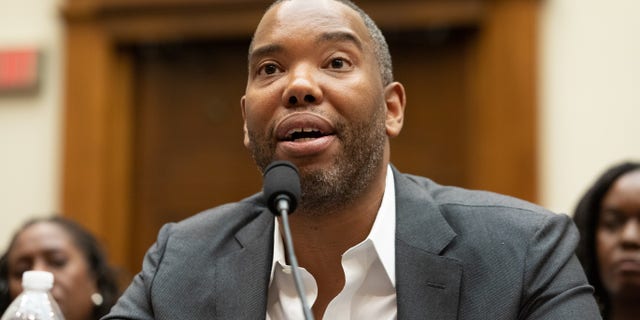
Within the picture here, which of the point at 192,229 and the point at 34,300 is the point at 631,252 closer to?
the point at 192,229

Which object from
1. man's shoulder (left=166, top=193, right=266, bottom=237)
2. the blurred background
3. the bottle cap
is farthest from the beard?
the blurred background

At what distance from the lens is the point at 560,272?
1688 millimetres

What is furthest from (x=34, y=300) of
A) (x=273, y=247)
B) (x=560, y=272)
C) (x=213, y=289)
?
(x=560, y=272)

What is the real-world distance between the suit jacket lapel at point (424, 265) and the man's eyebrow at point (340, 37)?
1.09ft

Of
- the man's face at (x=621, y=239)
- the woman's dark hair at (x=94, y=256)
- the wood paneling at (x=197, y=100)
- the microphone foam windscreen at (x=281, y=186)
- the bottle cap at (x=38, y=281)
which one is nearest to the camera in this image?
the microphone foam windscreen at (x=281, y=186)

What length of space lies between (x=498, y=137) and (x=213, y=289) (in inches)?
80.9

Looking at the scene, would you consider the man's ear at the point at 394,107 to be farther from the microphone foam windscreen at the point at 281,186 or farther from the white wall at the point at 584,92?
the white wall at the point at 584,92

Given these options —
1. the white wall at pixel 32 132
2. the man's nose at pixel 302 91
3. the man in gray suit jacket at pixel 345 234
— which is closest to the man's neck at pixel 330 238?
the man in gray suit jacket at pixel 345 234

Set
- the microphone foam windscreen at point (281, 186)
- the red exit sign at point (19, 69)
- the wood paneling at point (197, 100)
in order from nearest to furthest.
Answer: the microphone foam windscreen at point (281, 186)
the wood paneling at point (197, 100)
the red exit sign at point (19, 69)

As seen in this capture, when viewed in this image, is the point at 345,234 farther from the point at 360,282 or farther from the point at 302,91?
the point at 302,91

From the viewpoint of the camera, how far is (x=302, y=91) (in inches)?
66.4

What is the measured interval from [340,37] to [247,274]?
1.62 ft

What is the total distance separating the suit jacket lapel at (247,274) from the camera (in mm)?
1776

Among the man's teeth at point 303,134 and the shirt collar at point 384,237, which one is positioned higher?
the man's teeth at point 303,134
